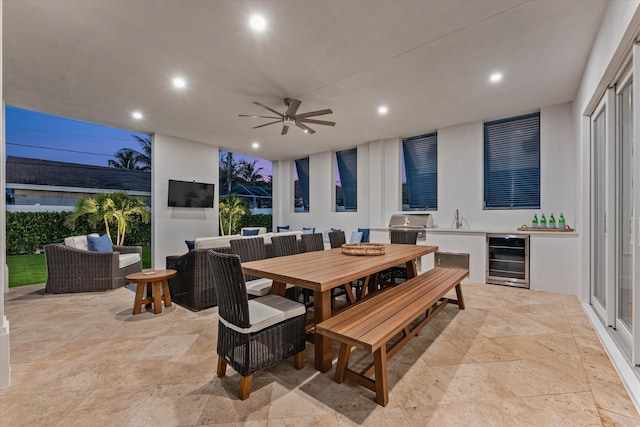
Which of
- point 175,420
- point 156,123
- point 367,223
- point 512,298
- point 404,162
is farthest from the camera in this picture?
point 367,223

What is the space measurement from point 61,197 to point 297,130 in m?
7.90

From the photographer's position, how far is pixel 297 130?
5.82 metres

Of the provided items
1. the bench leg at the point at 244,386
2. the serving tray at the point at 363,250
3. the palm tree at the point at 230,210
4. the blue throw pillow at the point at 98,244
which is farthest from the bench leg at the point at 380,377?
the palm tree at the point at 230,210

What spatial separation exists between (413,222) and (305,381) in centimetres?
458

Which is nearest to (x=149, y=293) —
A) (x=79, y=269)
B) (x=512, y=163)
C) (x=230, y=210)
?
(x=79, y=269)

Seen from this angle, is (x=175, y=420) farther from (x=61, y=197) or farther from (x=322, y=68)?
(x=61, y=197)

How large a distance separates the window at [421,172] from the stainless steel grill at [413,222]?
0.35 metres

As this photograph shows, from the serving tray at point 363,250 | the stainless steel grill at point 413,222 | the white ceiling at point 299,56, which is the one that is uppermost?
the white ceiling at point 299,56

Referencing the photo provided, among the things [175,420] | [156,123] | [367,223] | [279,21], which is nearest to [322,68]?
[279,21]

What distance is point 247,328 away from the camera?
5.51 feet

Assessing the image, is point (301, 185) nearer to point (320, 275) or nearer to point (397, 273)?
point (397, 273)

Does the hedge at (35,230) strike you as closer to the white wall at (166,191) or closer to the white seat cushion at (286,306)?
the white wall at (166,191)

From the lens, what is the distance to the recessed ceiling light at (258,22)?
8.09ft

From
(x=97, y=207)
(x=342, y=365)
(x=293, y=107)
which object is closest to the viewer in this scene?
(x=342, y=365)
